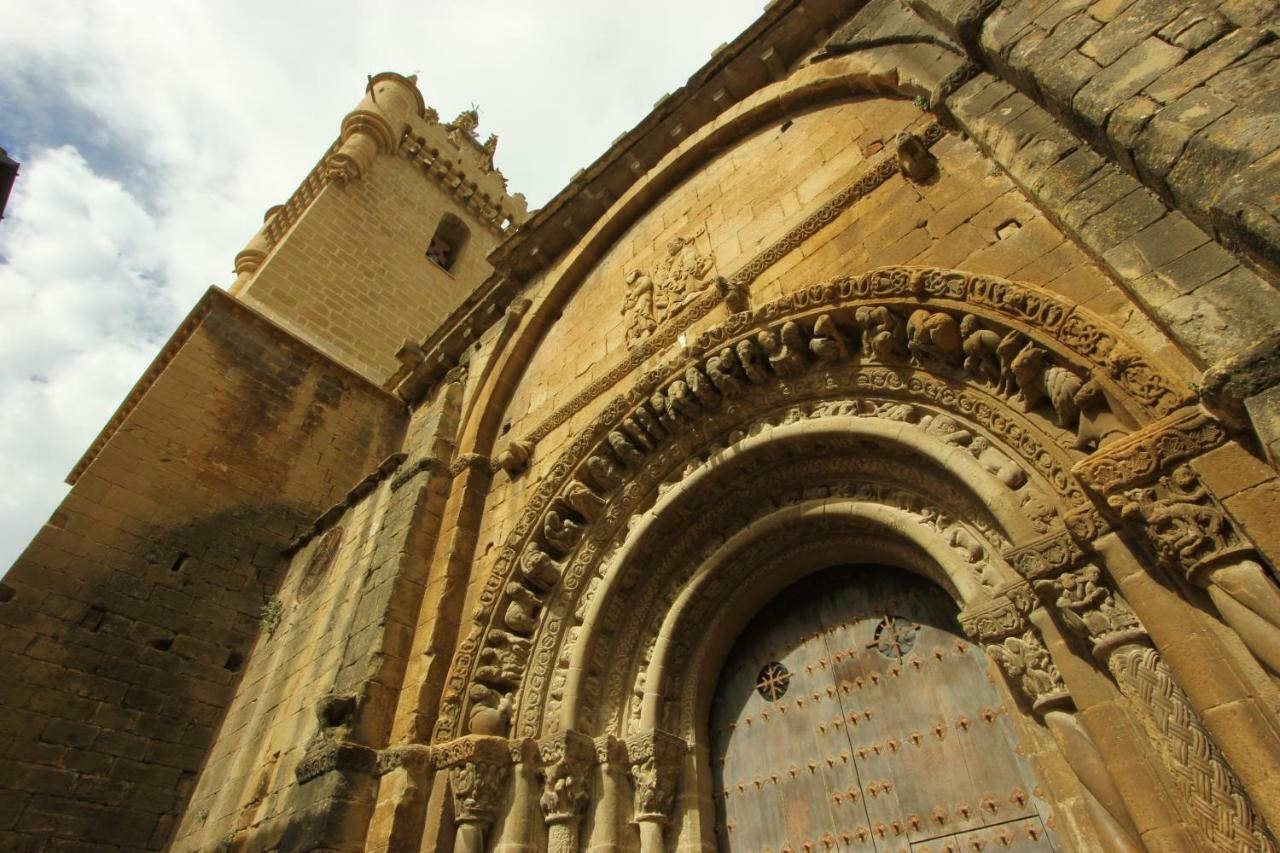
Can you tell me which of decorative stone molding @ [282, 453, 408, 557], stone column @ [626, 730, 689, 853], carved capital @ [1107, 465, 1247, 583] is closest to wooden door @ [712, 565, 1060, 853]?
stone column @ [626, 730, 689, 853]

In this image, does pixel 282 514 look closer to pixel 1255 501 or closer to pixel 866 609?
pixel 866 609

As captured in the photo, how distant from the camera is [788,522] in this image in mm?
4469

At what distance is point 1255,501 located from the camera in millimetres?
2150

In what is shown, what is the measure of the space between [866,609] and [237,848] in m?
4.95

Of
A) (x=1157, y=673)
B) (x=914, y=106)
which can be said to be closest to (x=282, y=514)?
(x=914, y=106)

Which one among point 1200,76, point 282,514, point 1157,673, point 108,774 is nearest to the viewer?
point 1157,673

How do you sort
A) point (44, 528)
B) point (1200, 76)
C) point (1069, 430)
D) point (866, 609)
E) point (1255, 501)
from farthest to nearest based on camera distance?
point (44, 528) → point (866, 609) → point (1069, 430) → point (1200, 76) → point (1255, 501)

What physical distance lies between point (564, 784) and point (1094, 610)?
2923 mm

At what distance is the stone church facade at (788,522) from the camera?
8.01ft

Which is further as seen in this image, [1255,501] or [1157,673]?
[1157,673]

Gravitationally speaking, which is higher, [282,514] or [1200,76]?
[282,514]

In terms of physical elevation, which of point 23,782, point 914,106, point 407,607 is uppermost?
point 914,106

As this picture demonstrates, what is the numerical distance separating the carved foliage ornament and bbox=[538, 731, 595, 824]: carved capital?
0.63 m

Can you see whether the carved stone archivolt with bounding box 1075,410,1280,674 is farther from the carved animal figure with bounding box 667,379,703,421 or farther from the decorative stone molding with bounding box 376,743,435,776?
the decorative stone molding with bounding box 376,743,435,776
